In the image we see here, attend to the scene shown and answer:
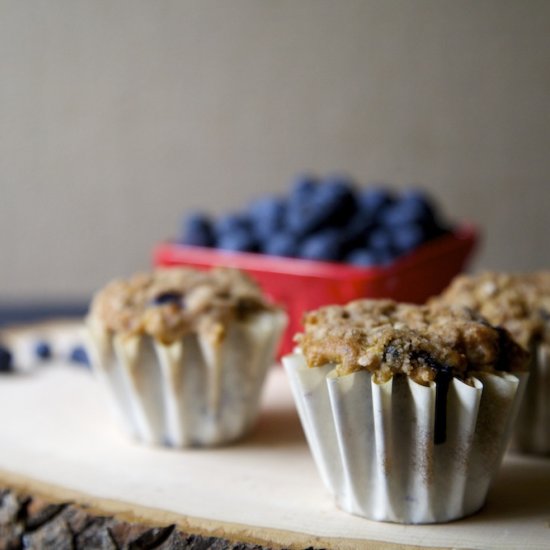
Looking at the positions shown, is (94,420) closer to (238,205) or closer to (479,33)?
(238,205)

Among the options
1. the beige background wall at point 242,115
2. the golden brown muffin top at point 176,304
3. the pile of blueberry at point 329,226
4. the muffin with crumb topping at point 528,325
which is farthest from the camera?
the beige background wall at point 242,115

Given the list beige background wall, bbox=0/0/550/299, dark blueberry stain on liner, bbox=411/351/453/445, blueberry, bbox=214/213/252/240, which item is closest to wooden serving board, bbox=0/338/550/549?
dark blueberry stain on liner, bbox=411/351/453/445

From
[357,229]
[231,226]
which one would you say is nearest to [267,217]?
[231,226]

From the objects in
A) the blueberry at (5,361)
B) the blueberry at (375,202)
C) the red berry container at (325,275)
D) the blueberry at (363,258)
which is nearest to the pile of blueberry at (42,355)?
the blueberry at (5,361)

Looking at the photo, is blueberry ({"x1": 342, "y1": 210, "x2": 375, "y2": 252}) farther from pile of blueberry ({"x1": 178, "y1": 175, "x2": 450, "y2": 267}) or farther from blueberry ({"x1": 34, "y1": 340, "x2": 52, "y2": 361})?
blueberry ({"x1": 34, "y1": 340, "x2": 52, "y2": 361})

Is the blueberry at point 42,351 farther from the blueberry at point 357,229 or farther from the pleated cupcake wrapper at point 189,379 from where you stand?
the blueberry at point 357,229

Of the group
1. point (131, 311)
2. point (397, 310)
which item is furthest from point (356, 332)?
point (131, 311)

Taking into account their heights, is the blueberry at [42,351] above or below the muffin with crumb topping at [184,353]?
below

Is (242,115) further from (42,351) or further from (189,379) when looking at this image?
(189,379)
